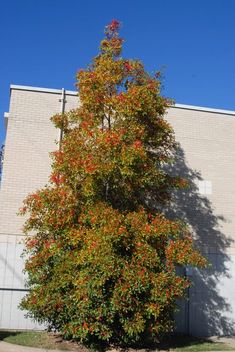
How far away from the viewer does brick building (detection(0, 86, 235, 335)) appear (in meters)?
14.2

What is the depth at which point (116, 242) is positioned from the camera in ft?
35.1

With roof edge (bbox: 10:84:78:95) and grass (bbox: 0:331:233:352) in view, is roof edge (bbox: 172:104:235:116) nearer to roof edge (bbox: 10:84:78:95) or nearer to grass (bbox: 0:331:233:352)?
roof edge (bbox: 10:84:78:95)

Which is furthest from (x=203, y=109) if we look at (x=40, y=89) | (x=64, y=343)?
(x=64, y=343)

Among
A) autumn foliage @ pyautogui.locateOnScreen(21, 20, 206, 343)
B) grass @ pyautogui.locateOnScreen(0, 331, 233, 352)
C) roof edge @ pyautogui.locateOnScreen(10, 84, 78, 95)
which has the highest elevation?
roof edge @ pyautogui.locateOnScreen(10, 84, 78, 95)

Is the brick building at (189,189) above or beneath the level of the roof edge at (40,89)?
beneath

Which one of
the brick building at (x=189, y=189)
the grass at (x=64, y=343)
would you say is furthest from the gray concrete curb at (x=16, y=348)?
the brick building at (x=189, y=189)

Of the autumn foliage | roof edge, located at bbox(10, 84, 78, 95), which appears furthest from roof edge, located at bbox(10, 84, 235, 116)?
the autumn foliage

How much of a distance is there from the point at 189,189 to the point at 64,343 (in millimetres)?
6683

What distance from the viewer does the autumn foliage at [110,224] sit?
35.0 feet

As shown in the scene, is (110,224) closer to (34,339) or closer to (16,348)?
(16,348)

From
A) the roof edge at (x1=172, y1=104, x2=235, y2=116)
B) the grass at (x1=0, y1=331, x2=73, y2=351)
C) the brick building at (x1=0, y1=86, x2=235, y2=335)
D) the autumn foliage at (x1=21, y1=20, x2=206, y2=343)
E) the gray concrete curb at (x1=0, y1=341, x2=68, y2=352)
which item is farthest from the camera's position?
the roof edge at (x1=172, y1=104, x2=235, y2=116)

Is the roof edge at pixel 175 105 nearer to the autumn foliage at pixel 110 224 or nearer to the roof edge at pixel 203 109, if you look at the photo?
the roof edge at pixel 203 109

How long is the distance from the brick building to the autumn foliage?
1708 millimetres

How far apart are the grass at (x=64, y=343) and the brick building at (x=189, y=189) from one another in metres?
1.08
